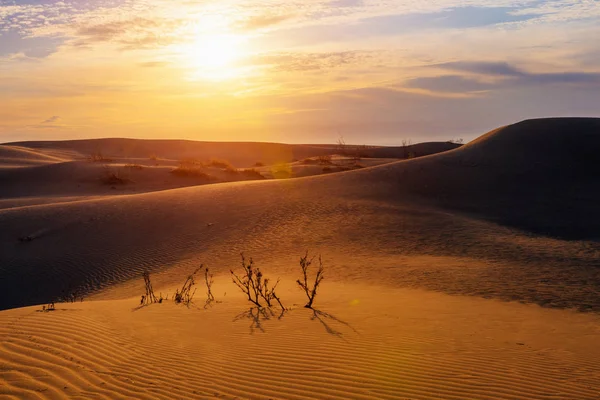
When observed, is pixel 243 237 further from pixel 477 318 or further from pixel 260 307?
pixel 477 318

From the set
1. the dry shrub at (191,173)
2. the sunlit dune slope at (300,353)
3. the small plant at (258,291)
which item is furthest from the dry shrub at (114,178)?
the sunlit dune slope at (300,353)

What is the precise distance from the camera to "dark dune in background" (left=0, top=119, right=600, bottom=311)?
13.0 m

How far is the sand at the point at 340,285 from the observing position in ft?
19.2

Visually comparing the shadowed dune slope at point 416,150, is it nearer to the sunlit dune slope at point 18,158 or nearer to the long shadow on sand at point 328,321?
the sunlit dune slope at point 18,158

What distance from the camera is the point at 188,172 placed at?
3766 centimetres

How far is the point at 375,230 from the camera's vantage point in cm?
1712

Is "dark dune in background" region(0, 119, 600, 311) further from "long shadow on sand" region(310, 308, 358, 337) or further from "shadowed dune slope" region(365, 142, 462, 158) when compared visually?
"shadowed dune slope" region(365, 142, 462, 158)

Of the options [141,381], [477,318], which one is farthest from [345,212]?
[141,381]

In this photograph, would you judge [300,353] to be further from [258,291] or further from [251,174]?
[251,174]

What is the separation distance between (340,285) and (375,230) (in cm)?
543

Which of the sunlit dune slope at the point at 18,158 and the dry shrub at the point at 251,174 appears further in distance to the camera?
the sunlit dune slope at the point at 18,158

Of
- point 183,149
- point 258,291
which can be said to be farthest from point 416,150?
point 258,291

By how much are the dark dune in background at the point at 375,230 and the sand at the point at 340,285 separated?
0.28 ft

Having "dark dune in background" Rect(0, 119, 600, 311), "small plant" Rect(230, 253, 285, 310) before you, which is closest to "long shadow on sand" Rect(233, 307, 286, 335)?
"small plant" Rect(230, 253, 285, 310)
